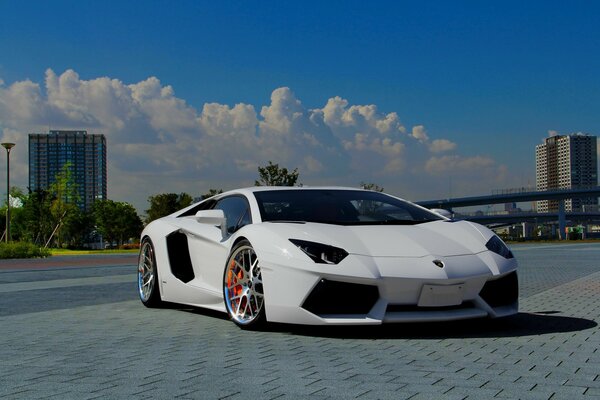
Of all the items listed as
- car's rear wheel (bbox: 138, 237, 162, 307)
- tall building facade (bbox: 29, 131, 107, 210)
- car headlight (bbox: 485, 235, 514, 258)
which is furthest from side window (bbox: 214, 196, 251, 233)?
tall building facade (bbox: 29, 131, 107, 210)

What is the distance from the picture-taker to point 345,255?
5.37 meters

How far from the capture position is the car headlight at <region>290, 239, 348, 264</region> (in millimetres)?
5363

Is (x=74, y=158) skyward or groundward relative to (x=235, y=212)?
skyward

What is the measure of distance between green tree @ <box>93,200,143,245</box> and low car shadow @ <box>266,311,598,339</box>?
3047 inches

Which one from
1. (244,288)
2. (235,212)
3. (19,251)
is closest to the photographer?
(244,288)

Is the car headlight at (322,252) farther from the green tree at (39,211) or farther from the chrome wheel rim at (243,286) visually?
the green tree at (39,211)

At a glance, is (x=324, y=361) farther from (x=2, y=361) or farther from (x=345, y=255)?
(x=2, y=361)

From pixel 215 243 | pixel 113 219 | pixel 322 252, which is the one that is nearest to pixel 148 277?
pixel 215 243

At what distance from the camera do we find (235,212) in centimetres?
689

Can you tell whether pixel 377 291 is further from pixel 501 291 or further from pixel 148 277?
pixel 148 277

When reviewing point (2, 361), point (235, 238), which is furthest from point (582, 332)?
point (2, 361)

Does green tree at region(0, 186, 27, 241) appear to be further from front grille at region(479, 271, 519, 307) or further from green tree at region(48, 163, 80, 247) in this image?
front grille at region(479, 271, 519, 307)

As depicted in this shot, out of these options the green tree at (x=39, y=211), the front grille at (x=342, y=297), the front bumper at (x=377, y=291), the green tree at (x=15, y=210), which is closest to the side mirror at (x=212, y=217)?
the front bumper at (x=377, y=291)

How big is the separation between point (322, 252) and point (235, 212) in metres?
1.71
